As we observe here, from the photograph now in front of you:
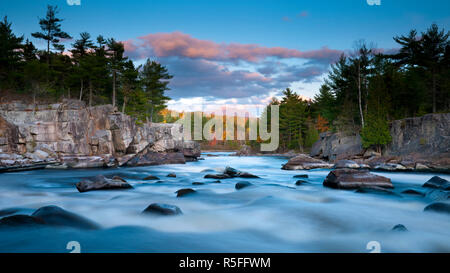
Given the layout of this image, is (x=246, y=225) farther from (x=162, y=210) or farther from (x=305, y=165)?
(x=305, y=165)

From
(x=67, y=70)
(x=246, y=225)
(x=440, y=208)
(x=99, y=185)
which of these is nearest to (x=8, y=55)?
(x=67, y=70)

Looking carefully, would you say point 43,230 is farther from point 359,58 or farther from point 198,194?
point 359,58

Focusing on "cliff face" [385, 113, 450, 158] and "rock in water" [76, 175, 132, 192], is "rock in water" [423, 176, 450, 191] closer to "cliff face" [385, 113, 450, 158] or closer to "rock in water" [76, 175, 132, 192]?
"rock in water" [76, 175, 132, 192]

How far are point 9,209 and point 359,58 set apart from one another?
34.3 m

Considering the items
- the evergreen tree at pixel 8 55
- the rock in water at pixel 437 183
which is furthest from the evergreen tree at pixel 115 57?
the rock in water at pixel 437 183

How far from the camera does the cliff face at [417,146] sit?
19.3 m

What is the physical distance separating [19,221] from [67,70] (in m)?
41.2

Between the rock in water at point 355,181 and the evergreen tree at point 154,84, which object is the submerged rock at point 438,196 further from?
the evergreen tree at point 154,84

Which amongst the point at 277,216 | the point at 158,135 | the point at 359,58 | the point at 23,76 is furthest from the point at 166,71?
the point at 277,216

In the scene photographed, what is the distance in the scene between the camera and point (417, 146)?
22.6 m

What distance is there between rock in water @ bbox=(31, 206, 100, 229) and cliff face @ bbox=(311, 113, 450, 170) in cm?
2133
